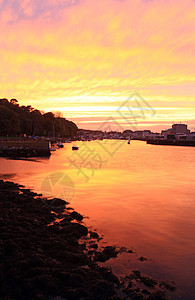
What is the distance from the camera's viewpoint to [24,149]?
283ft

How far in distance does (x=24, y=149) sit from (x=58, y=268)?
78827 mm

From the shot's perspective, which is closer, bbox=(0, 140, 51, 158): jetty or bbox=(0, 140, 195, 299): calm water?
bbox=(0, 140, 195, 299): calm water

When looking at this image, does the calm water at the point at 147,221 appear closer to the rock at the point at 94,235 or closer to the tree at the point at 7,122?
the rock at the point at 94,235

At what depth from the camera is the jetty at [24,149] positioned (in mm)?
81500

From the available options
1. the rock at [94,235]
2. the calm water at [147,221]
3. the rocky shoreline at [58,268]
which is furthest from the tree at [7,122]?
the rock at [94,235]

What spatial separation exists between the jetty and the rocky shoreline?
2680 inches

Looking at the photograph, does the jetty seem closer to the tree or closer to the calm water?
the tree

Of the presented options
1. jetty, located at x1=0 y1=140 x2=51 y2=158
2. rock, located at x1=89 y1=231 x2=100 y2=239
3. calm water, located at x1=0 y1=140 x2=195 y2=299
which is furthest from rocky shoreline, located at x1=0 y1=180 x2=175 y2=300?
jetty, located at x1=0 y1=140 x2=51 y2=158

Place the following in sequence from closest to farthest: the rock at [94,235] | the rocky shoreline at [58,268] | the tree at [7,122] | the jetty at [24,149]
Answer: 1. the rocky shoreline at [58,268]
2. the rock at [94,235]
3. the jetty at [24,149]
4. the tree at [7,122]

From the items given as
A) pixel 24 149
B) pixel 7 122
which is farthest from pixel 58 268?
pixel 7 122

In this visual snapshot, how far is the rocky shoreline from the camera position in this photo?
981 centimetres

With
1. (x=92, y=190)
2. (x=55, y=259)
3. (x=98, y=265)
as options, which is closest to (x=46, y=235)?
(x=55, y=259)

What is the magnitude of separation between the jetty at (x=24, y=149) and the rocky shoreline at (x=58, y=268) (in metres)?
68.1

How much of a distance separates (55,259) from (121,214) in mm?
11424
